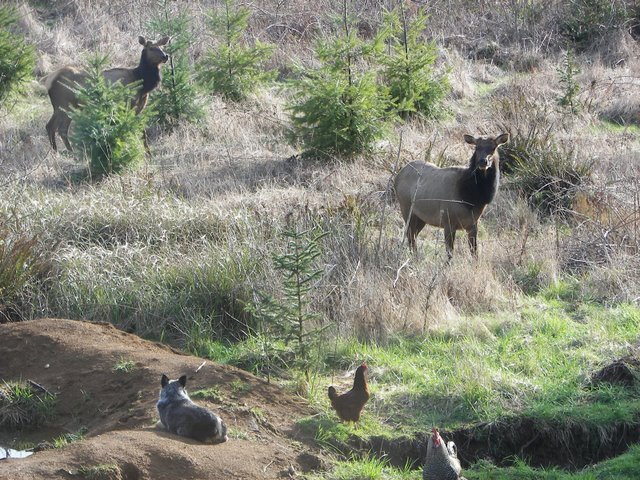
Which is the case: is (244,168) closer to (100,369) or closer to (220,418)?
(100,369)

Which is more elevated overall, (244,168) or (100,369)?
(100,369)

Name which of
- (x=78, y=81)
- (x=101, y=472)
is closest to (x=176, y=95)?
(x=78, y=81)

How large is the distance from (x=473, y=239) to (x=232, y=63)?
398 inches

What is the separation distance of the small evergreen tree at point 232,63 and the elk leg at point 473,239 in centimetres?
955

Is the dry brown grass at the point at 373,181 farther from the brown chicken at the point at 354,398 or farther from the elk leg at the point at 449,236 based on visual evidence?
the brown chicken at the point at 354,398

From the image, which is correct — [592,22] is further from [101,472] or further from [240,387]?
[101,472]

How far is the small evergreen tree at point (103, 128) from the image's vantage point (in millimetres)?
16156

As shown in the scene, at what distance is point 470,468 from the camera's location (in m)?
7.98

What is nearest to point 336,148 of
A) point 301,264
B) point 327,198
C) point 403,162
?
point 403,162

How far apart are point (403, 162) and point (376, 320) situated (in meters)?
6.48

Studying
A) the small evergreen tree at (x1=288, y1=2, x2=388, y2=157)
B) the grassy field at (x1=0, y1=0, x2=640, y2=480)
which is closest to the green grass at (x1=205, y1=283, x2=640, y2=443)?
the grassy field at (x1=0, y1=0, x2=640, y2=480)

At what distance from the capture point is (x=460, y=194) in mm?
12703

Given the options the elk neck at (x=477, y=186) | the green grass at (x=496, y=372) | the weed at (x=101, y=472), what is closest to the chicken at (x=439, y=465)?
the green grass at (x=496, y=372)

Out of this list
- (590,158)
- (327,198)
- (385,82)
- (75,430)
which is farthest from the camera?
(385,82)
